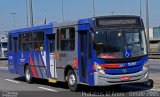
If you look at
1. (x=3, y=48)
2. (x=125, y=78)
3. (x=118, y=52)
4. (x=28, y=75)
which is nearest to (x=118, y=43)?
(x=118, y=52)

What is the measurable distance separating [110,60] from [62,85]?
15.3 feet

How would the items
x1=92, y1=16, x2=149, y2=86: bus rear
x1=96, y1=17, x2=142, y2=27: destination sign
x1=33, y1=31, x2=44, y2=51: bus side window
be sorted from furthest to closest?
x1=33, y1=31, x2=44, y2=51: bus side window, x1=96, y1=17, x2=142, y2=27: destination sign, x1=92, y1=16, x2=149, y2=86: bus rear

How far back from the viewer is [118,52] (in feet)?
47.3

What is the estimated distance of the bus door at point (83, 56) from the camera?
1484 centimetres

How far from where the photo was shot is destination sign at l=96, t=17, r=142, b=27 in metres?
14.5

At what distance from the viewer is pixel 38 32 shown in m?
19.2

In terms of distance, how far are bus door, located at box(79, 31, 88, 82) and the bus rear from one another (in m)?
0.60

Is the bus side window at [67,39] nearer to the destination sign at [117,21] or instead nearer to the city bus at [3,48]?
the destination sign at [117,21]

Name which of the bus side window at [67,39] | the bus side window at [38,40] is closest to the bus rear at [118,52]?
the bus side window at [67,39]

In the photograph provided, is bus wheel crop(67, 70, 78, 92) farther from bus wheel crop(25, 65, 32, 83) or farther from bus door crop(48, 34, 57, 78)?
bus wheel crop(25, 65, 32, 83)

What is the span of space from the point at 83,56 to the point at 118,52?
Result: 51.3 inches

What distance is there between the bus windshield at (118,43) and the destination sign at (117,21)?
0.22m

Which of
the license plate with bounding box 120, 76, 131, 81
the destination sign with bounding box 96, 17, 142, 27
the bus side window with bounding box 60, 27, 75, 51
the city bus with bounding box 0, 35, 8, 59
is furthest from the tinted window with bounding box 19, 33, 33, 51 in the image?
the city bus with bounding box 0, 35, 8, 59

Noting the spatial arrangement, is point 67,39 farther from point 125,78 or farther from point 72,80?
point 125,78
